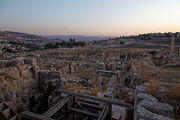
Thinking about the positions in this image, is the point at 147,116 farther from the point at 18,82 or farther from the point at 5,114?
the point at 18,82

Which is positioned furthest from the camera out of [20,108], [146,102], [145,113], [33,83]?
[33,83]

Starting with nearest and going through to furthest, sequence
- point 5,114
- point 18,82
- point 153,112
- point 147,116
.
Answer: point 147,116 < point 153,112 < point 5,114 < point 18,82

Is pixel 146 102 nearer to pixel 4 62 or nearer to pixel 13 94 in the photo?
pixel 13 94

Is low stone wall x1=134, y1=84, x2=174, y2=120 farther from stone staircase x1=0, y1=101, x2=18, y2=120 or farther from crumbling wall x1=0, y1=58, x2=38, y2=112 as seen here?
crumbling wall x1=0, y1=58, x2=38, y2=112

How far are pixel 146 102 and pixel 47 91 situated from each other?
469cm

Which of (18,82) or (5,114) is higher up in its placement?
(18,82)

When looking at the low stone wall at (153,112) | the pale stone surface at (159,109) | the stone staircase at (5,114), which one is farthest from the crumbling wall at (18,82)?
the pale stone surface at (159,109)

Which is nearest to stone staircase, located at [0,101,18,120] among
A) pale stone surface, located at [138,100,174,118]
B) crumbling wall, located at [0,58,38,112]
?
crumbling wall, located at [0,58,38,112]

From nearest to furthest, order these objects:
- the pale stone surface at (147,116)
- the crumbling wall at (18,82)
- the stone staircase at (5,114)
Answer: the pale stone surface at (147,116)
the stone staircase at (5,114)
the crumbling wall at (18,82)

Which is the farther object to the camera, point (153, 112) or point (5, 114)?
point (5, 114)

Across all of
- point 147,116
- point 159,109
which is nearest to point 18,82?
point 147,116

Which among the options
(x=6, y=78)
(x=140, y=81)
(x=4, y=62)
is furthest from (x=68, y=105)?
(x=140, y=81)

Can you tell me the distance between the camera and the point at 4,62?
4922 millimetres

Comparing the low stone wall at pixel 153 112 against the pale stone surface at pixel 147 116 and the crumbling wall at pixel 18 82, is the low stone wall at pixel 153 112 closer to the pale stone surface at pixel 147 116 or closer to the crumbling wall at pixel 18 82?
the pale stone surface at pixel 147 116
